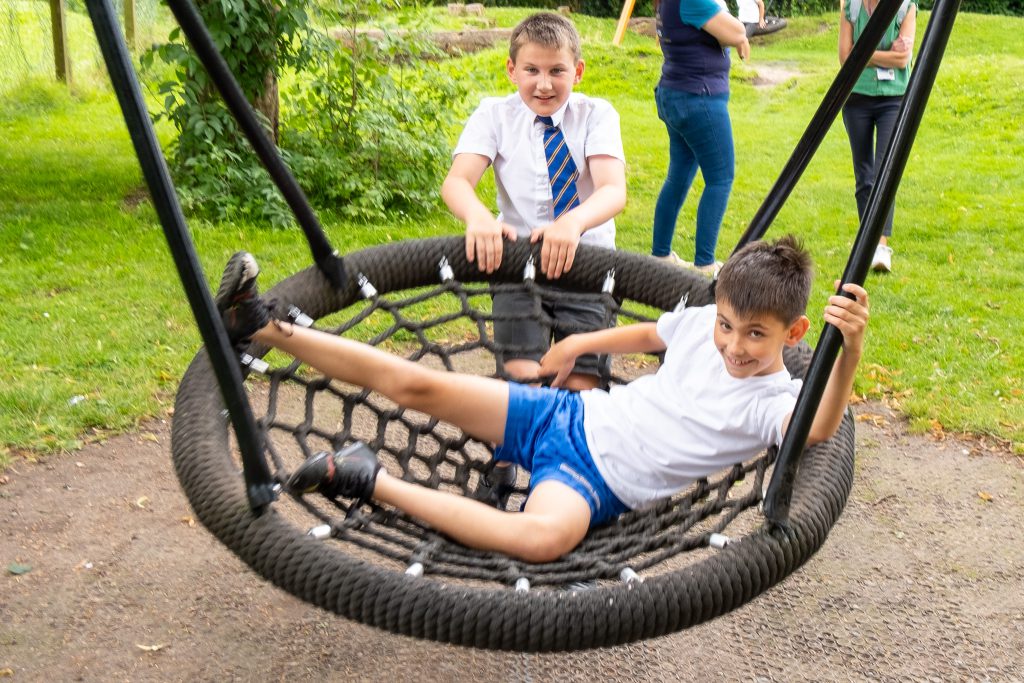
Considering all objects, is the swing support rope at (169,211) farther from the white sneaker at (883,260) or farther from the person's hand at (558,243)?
the white sneaker at (883,260)

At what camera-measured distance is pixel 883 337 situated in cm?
416

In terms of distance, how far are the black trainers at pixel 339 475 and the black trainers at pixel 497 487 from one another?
45 centimetres

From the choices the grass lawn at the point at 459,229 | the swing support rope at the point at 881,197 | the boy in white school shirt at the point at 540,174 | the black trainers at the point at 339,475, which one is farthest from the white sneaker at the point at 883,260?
the black trainers at the point at 339,475

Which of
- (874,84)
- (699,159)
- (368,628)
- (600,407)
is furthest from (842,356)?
(874,84)

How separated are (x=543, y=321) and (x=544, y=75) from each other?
0.61 metres

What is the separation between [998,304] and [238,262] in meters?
3.75

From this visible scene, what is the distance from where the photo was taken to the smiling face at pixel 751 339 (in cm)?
199

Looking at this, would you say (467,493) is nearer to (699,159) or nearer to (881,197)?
(881,197)

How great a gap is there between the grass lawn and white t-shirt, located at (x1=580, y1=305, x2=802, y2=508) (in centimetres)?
157

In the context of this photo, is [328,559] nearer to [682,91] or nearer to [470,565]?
[470,565]

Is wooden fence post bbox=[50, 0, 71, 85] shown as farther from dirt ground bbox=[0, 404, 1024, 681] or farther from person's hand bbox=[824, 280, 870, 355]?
person's hand bbox=[824, 280, 870, 355]

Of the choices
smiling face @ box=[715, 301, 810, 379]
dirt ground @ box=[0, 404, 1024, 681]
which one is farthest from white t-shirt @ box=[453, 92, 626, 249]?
dirt ground @ box=[0, 404, 1024, 681]

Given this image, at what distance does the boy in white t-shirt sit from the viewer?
6.30 ft

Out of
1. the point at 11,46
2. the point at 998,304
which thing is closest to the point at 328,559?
the point at 998,304
